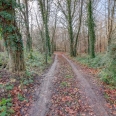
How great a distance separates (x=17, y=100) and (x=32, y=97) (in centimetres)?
70

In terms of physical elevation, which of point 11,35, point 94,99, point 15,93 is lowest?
point 94,99

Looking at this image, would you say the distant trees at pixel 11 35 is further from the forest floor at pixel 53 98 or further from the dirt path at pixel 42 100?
the dirt path at pixel 42 100

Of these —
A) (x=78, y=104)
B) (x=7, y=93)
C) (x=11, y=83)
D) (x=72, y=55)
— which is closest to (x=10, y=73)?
(x=11, y=83)

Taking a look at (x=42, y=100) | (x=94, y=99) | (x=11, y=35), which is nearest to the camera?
(x=42, y=100)

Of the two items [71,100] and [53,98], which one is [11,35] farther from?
[71,100]

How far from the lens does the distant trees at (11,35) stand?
7.19 meters

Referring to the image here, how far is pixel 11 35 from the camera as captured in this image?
7.41 m

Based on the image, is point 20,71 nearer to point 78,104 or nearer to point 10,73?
point 10,73

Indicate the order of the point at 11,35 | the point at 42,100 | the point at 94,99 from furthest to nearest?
the point at 11,35
the point at 94,99
the point at 42,100

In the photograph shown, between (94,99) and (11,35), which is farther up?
(11,35)

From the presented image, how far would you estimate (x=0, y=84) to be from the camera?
609 centimetres

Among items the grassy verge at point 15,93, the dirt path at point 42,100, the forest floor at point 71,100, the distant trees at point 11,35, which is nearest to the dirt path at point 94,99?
the forest floor at point 71,100

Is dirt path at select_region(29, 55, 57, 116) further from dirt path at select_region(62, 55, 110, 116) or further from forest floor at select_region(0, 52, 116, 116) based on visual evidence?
dirt path at select_region(62, 55, 110, 116)

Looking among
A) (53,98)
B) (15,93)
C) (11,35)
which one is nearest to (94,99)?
(53,98)
